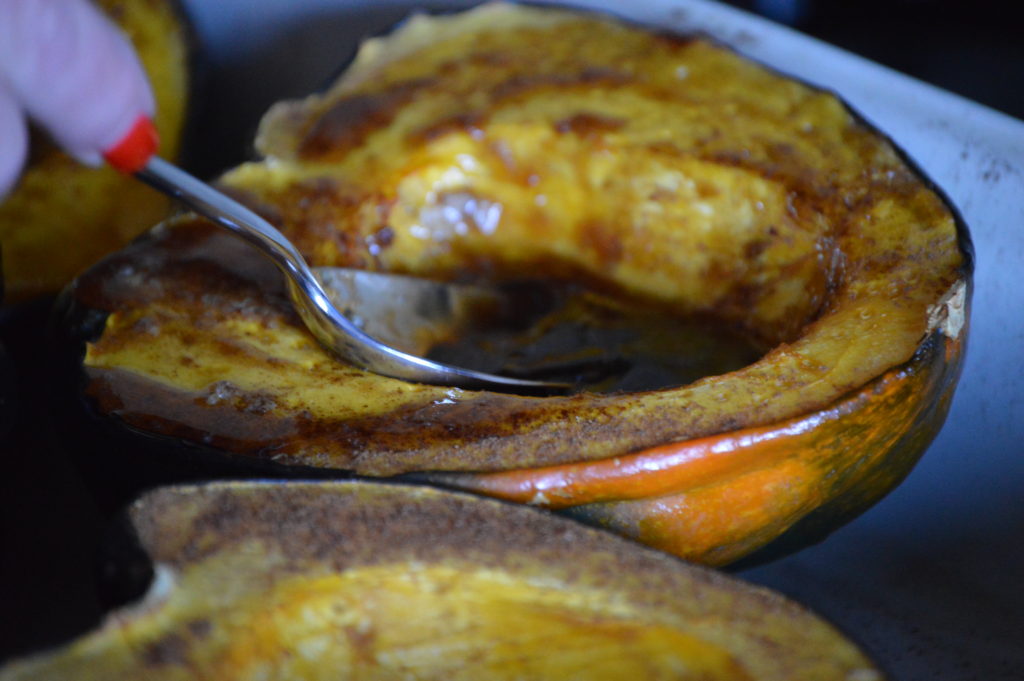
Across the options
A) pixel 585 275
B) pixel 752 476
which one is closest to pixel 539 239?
pixel 585 275

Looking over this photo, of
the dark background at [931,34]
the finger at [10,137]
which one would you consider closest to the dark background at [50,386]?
the dark background at [931,34]

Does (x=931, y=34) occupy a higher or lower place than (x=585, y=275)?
higher

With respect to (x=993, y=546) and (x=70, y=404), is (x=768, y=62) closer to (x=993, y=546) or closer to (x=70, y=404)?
(x=993, y=546)

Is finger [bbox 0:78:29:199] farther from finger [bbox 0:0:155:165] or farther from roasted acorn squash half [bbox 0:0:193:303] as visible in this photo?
roasted acorn squash half [bbox 0:0:193:303]

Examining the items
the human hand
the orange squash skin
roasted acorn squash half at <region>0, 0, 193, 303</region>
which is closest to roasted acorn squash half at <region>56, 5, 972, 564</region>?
the orange squash skin

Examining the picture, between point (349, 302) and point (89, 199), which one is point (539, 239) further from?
point (89, 199)

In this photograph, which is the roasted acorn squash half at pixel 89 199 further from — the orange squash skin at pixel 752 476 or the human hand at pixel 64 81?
the orange squash skin at pixel 752 476
